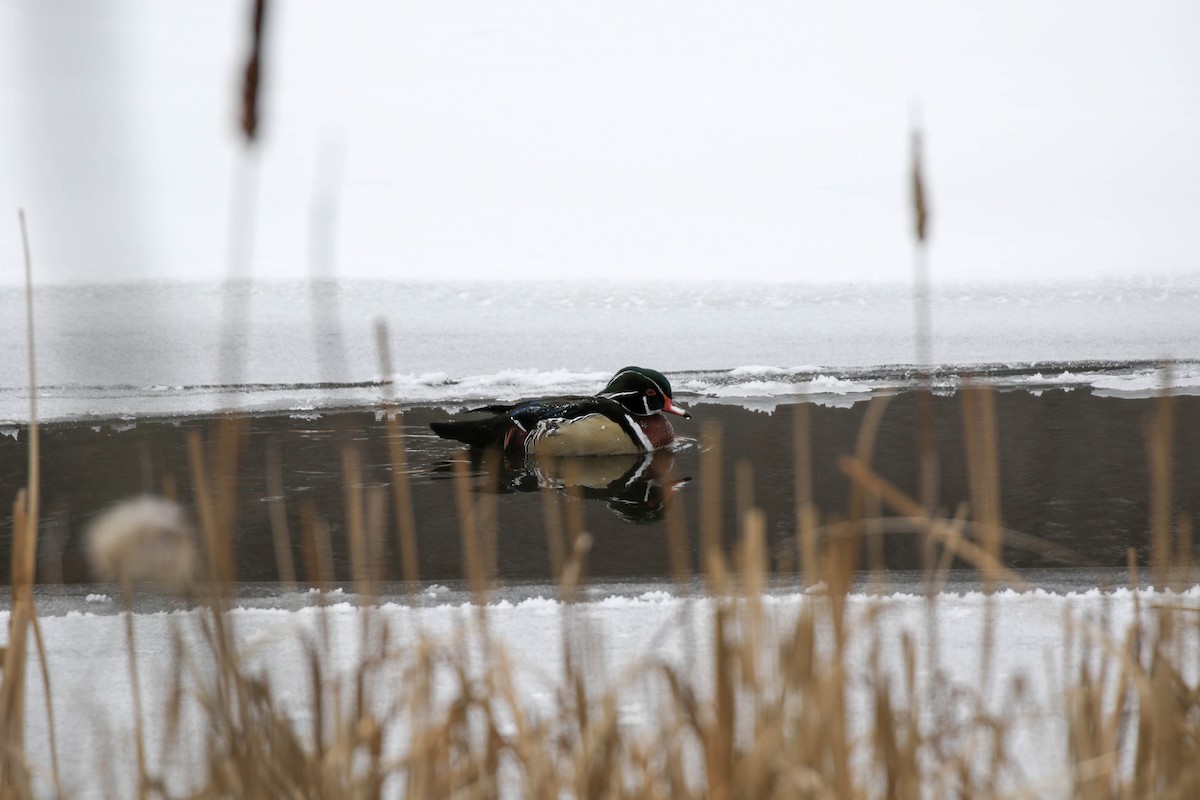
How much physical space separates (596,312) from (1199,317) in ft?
27.7

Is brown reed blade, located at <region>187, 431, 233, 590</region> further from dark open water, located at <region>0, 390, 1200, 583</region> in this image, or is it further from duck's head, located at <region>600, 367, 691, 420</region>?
duck's head, located at <region>600, 367, 691, 420</region>

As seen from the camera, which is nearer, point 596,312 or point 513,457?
point 513,457

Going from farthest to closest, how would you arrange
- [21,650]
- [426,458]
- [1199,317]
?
[1199,317] < [426,458] < [21,650]

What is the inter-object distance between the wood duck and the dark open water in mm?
170

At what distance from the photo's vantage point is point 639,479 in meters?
5.87

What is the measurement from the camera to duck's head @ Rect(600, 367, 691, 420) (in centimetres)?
705

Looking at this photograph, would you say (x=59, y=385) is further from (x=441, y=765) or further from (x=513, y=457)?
(x=441, y=765)

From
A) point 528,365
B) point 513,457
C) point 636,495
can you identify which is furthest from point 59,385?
point 636,495

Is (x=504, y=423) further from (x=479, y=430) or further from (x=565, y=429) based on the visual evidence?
(x=565, y=429)

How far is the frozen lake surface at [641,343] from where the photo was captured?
9.09 meters

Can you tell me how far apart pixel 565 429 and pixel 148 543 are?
5416 mm

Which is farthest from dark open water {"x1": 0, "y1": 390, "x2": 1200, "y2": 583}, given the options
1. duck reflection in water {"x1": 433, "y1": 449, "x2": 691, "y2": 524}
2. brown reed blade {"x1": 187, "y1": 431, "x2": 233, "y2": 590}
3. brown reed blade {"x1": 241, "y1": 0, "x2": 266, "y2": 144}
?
brown reed blade {"x1": 241, "y1": 0, "x2": 266, "y2": 144}

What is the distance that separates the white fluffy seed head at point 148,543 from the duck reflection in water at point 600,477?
354 centimetres

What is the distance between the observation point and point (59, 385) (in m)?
10.0
